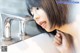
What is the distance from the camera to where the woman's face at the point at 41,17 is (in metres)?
0.75

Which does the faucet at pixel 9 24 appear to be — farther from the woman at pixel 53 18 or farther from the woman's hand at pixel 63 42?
the woman's hand at pixel 63 42

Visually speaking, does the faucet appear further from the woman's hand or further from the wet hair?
the woman's hand

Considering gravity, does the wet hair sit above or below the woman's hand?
above

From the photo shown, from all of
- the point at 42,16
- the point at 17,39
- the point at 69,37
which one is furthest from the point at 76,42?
the point at 17,39

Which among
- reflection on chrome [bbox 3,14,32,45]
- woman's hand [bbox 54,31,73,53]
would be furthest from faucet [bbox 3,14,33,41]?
woman's hand [bbox 54,31,73,53]

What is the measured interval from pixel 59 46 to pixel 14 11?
0.33 metres

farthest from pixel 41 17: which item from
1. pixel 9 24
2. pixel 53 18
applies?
pixel 9 24

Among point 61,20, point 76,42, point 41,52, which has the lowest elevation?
point 41,52

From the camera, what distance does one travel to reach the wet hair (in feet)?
2.36

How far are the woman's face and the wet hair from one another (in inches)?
0.7

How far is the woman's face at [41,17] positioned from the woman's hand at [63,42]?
0.08 meters

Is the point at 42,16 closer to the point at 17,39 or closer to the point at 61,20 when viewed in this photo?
the point at 61,20

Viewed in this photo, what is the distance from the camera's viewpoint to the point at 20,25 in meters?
0.81

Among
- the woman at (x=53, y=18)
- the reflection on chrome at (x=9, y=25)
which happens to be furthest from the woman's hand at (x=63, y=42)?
the reflection on chrome at (x=9, y=25)
